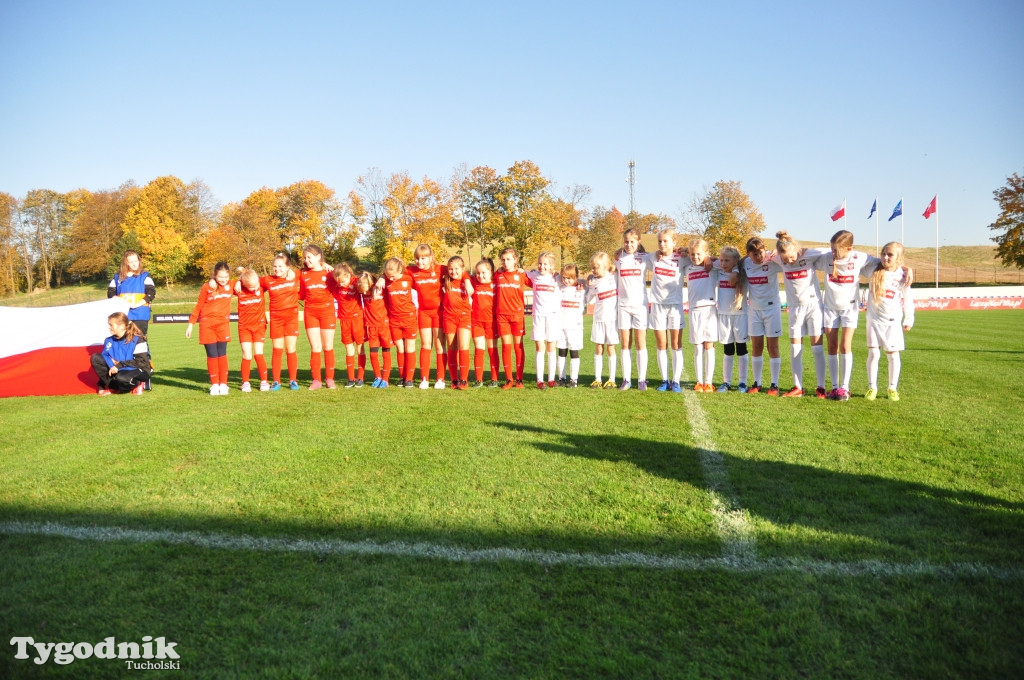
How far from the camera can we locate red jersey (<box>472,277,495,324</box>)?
29.2ft

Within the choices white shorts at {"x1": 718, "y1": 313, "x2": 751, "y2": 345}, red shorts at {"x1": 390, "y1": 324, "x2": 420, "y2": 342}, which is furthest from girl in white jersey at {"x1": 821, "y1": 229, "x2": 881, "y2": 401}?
red shorts at {"x1": 390, "y1": 324, "x2": 420, "y2": 342}

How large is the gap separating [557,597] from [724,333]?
6.24 m

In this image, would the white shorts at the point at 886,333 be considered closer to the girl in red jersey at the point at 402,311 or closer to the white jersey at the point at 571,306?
the white jersey at the point at 571,306

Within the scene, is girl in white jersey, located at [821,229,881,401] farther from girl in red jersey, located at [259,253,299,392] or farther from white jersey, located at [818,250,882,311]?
girl in red jersey, located at [259,253,299,392]

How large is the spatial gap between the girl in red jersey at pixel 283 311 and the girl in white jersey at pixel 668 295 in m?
5.15

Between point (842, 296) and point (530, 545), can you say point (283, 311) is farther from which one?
point (842, 296)

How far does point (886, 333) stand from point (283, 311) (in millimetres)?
8068

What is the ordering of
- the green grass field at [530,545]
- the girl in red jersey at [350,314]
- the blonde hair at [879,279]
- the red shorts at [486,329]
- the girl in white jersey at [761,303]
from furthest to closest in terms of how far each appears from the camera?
the girl in red jersey at [350,314] < the red shorts at [486,329] < the girl in white jersey at [761,303] < the blonde hair at [879,279] < the green grass field at [530,545]

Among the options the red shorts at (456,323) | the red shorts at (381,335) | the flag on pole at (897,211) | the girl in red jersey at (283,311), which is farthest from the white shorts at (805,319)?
the flag on pole at (897,211)

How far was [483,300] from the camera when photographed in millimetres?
8906

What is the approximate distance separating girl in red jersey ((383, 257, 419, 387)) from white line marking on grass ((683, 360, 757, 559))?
14.8ft

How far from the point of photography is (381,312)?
919cm

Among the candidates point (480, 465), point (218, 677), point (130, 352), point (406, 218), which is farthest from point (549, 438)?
point (406, 218)

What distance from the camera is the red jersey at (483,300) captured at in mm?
8898
